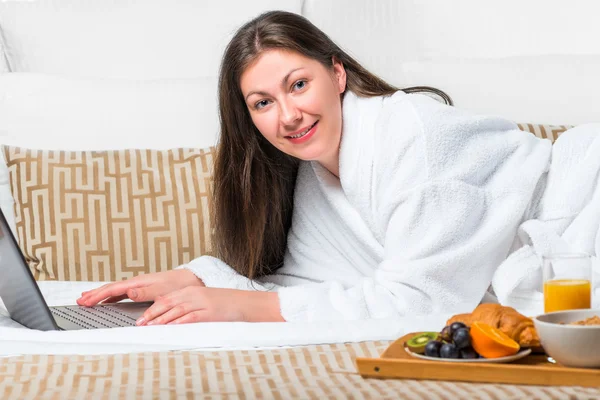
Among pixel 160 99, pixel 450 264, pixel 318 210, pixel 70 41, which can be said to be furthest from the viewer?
pixel 70 41

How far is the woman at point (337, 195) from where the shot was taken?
1710mm

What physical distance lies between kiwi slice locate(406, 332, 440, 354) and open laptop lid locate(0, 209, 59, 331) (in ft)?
2.10

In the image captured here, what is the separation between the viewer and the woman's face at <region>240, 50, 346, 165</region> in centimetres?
187

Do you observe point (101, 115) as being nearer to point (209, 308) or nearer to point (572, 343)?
point (209, 308)

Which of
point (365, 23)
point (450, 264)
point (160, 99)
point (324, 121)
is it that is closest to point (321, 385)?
point (450, 264)

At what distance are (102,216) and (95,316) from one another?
46 cm

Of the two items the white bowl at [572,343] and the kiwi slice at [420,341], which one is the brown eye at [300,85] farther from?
the white bowl at [572,343]

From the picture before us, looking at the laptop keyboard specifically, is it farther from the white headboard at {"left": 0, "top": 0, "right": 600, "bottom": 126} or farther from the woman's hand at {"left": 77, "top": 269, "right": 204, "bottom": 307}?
the white headboard at {"left": 0, "top": 0, "right": 600, "bottom": 126}

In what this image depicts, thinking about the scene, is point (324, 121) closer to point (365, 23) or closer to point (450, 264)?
point (450, 264)

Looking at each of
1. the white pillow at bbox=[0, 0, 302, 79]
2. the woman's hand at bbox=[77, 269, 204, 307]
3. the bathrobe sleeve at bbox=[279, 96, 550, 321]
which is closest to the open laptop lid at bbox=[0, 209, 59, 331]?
the woman's hand at bbox=[77, 269, 204, 307]

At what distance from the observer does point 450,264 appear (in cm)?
170

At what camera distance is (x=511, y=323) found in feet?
4.02

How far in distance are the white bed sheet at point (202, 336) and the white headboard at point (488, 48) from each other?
1098 millimetres

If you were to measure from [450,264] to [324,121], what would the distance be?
0.40m
